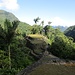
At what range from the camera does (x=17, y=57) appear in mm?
35750

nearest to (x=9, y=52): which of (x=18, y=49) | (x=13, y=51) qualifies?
(x=13, y=51)

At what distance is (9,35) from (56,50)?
14.4m

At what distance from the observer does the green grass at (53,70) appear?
971 cm

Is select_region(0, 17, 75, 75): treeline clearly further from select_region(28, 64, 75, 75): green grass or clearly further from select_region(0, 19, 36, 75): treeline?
select_region(28, 64, 75, 75): green grass

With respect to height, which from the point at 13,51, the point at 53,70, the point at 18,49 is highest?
the point at 18,49

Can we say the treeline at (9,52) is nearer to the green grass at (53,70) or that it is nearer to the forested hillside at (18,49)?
the forested hillside at (18,49)

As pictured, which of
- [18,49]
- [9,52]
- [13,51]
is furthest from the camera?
[18,49]

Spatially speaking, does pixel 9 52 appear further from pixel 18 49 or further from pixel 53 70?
pixel 53 70

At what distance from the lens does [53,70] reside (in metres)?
9.84

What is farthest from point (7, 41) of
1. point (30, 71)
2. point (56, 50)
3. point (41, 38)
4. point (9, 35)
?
point (41, 38)

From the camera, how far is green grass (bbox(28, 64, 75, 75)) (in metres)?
9.71

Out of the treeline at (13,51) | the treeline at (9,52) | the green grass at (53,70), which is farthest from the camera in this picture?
the treeline at (13,51)

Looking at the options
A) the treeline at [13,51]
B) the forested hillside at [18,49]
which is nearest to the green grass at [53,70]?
the forested hillside at [18,49]

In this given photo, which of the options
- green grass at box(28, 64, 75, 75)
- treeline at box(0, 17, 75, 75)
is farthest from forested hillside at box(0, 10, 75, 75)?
green grass at box(28, 64, 75, 75)
